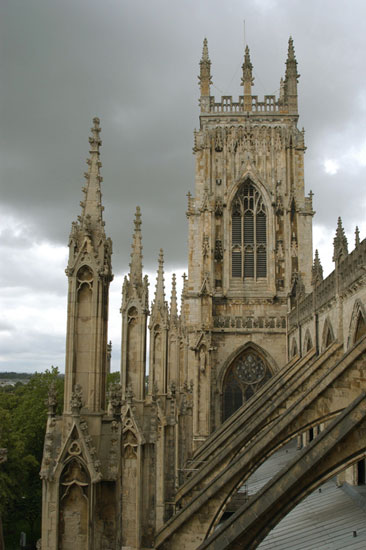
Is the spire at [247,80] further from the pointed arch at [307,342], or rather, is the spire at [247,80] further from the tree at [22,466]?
the tree at [22,466]

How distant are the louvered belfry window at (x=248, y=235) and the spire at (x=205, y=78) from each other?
238 inches

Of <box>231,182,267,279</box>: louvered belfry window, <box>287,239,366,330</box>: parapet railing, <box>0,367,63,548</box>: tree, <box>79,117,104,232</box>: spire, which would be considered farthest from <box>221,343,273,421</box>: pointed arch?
<box>79,117,104,232</box>: spire

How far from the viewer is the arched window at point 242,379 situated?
30.2 metres

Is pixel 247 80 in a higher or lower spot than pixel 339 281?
higher

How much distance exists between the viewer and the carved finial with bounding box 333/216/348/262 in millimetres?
17173

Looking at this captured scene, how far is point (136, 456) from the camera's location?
39.7ft

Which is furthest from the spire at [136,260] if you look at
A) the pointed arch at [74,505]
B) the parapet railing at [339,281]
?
the pointed arch at [74,505]

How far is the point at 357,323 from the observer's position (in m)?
15.1

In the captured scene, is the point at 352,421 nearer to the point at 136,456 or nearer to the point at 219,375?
the point at 136,456

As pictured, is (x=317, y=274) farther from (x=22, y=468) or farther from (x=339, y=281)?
(x=22, y=468)

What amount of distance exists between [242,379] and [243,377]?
0.43ft

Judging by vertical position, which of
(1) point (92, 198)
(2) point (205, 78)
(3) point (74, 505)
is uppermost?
(2) point (205, 78)

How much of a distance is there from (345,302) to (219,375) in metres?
14.8

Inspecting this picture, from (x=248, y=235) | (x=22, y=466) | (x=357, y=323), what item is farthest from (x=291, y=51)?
(x=22, y=466)
